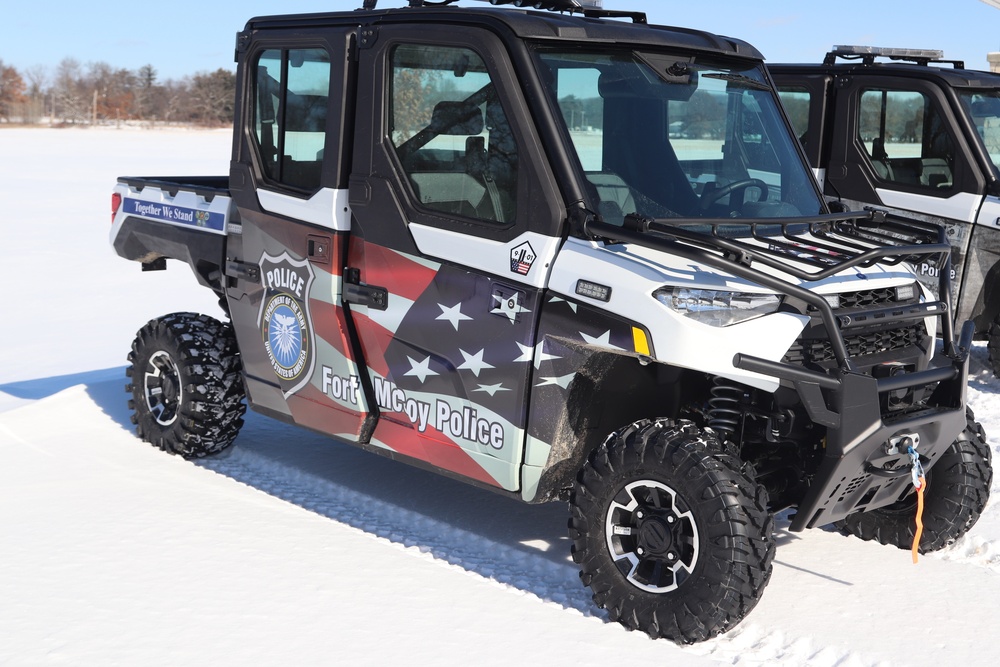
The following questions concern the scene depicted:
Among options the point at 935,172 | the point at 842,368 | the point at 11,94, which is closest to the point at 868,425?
the point at 842,368

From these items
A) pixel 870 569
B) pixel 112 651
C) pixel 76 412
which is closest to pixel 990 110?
pixel 870 569

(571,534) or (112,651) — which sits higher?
(571,534)

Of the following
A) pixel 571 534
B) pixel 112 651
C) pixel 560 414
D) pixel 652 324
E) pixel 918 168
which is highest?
pixel 918 168

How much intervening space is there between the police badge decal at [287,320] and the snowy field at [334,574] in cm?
61

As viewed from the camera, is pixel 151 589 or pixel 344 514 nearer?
pixel 151 589

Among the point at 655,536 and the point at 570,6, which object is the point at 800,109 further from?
the point at 655,536

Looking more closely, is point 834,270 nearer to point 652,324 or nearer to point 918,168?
point 652,324

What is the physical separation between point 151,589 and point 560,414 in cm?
161

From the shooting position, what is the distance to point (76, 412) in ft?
22.7

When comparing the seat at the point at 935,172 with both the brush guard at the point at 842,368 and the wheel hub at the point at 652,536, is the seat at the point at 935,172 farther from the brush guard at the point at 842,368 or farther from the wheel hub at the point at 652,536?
the wheel hub at the point at 652,536

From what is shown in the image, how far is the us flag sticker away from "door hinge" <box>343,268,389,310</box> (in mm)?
720

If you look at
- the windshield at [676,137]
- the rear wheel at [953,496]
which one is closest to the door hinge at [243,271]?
the windshield at [676,137]

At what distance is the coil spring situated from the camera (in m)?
4.26

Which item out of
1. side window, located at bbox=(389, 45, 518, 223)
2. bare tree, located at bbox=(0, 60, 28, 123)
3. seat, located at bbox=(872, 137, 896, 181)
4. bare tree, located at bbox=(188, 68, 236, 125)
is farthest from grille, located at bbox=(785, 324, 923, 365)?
bare tree, located at bbox=(0, 60, 28, 123)
